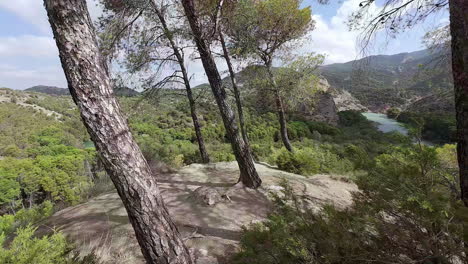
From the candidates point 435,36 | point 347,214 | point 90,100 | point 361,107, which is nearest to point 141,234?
point 90,100

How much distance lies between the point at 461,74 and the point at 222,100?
10.2ft

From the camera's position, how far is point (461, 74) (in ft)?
6.49

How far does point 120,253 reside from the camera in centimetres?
255

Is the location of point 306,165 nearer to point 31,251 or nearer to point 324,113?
point 31,251

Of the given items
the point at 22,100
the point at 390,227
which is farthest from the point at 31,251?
the point at 22,100

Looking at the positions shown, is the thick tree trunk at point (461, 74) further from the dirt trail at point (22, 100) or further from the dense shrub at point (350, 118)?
the dirt trail at point (22, 100)

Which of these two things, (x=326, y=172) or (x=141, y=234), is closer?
(x=141, y=234)

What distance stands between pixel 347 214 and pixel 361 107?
3400cm

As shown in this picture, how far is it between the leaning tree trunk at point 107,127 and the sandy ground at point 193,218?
2.29 ft

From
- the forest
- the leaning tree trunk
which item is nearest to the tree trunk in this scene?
the forest

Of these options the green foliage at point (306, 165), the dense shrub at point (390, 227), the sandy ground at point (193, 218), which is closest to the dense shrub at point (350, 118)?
the green foliage at point (306, 165)

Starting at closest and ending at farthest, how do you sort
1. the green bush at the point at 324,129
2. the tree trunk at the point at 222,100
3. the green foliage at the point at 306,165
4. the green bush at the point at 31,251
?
the green bush at the point at 31,251
the tree trunk at the point at 222,100
the green foliage at the point at 306,165
the green bush at the point at 324,129

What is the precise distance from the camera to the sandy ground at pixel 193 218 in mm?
2576

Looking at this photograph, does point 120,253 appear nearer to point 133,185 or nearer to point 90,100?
point 133,185
